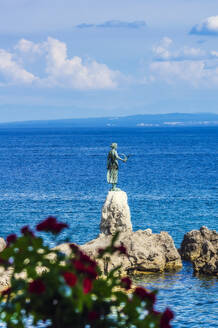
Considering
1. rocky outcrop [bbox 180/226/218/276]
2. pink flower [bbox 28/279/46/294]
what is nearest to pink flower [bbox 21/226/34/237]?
pink flower [bbox 28/279/46/294]

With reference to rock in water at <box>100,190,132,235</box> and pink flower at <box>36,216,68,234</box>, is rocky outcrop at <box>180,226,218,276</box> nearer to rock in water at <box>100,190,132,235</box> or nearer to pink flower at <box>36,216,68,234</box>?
rock in water at <box>100,190,132,235</box>

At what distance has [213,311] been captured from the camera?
21.6m

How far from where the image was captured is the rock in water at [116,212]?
28922 millimetres

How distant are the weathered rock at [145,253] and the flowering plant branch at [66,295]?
18.0 m

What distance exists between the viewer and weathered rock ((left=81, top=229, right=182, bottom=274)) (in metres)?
26.2

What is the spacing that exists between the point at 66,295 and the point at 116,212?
74.6ft

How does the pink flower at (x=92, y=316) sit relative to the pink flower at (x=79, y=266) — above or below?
below

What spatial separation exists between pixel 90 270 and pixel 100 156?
110m

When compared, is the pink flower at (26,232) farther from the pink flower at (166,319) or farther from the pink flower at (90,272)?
the pink flower at (166,319)

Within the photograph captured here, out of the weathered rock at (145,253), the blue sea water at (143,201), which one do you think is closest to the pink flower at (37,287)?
the blue sea water at (143,201)

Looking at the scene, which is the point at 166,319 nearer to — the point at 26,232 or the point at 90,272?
the point at 90,272

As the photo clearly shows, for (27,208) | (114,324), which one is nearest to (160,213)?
(27,208)

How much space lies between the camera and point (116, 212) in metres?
29.0

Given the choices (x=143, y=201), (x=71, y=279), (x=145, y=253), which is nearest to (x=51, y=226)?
(x=71, y=279)
